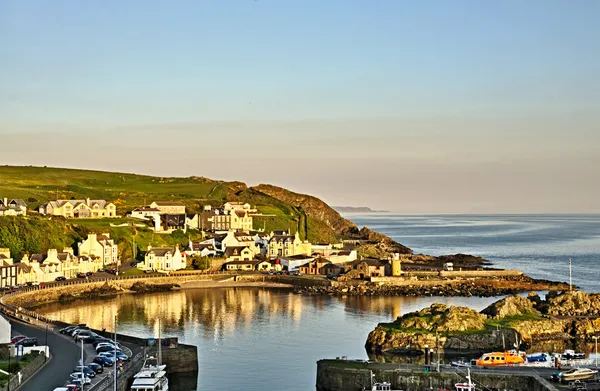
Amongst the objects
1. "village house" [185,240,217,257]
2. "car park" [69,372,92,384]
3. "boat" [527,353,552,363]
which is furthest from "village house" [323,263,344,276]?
"car park" [69,372,92,384]

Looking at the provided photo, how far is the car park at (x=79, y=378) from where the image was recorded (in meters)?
38.7

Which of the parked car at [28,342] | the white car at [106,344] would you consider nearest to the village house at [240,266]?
the parked car at [28,342]

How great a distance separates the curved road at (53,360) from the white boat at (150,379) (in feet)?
10.8

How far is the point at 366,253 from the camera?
13650cm

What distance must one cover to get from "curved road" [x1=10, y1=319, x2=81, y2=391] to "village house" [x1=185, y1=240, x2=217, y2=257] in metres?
54.4

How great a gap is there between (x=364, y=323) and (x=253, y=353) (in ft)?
49.3

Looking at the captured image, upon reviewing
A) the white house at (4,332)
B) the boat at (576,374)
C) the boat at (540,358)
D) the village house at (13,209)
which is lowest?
the boat at (540,358)

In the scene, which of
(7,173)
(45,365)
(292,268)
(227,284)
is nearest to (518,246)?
(292,268)

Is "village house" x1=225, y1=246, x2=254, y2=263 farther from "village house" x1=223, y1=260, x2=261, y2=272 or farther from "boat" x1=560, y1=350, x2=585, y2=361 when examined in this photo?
"boat" x1=560, y1=350, x2=585, y2=361

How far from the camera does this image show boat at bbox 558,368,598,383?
41.4 meters

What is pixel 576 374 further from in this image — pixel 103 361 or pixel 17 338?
pixel 17 338

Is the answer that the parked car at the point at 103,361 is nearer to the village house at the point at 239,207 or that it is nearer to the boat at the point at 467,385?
the boat at the point at 467,385

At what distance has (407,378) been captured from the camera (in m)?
42.8

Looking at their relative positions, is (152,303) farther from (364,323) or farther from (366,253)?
(366,253)
